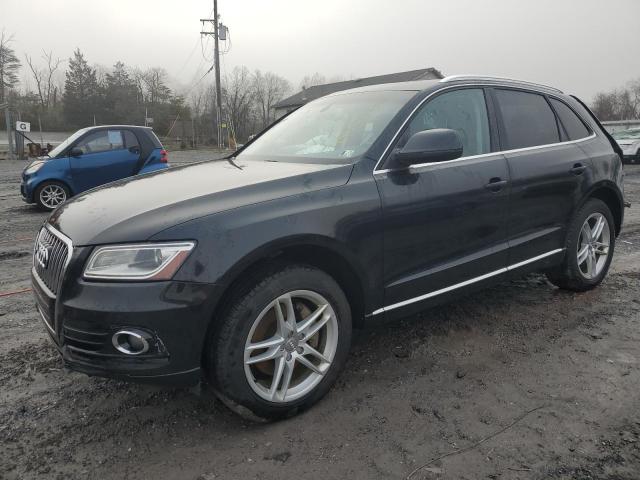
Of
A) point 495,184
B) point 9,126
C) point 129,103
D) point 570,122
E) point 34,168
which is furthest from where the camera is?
point 129,103

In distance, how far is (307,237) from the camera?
2393mm

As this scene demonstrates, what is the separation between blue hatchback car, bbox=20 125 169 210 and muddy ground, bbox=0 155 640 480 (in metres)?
6.34

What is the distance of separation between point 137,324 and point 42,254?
0.89m

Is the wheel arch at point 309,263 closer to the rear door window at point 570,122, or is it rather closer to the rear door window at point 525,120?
the rear door window at point 525,120

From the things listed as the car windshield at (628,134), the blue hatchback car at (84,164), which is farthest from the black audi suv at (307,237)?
the car windshield at (628,134)

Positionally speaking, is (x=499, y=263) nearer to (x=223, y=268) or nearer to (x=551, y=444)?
(x=551, y=444)

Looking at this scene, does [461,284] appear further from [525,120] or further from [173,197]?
[173,197]

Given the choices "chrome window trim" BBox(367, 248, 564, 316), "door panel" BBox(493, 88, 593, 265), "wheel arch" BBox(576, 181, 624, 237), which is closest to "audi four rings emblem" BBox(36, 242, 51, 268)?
"chrome window trim" BBox(367, 248, 564, 316)

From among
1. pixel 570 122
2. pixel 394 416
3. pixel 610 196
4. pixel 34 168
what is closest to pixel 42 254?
pixel 394 416

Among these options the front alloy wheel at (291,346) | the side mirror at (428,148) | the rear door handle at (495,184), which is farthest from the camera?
the rear door handle at (495,184)

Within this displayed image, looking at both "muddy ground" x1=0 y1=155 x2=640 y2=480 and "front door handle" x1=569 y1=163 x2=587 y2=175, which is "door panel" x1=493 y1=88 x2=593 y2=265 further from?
"muddy ground" x1=0 y1=155 x2=640 y2=480

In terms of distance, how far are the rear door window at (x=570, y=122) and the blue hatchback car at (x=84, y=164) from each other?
25.8ft

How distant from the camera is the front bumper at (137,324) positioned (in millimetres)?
2049

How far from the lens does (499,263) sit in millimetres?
3375
